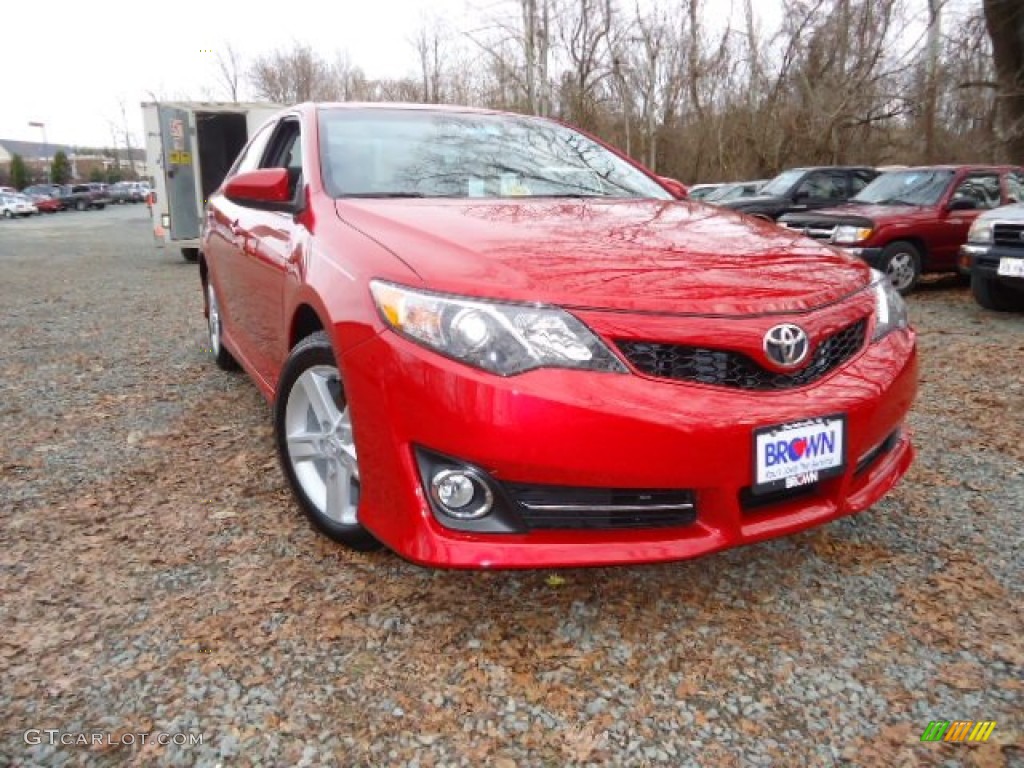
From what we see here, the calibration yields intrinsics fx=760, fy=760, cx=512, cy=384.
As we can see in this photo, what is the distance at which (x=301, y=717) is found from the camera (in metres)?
1.75

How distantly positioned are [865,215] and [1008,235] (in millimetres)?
2069

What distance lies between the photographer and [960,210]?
27.9 ft

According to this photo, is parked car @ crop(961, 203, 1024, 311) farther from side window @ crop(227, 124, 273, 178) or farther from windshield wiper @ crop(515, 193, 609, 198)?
side window @ crop(227, 124, 273, 178)

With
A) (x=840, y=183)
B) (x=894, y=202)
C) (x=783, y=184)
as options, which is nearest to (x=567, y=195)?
(x=894, y=202)

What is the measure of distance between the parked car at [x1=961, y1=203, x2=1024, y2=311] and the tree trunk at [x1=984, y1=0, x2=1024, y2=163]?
435 inches

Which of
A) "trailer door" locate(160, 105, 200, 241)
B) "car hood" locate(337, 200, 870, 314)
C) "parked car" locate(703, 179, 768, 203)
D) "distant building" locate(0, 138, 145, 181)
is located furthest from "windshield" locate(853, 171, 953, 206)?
"distant building" locate(0, 138, 145, 181)

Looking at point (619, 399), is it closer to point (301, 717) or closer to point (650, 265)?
point (650, 265)

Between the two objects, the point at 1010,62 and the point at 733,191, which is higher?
the point at 1010,62

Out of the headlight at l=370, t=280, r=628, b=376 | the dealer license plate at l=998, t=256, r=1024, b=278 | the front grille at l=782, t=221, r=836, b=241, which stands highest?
the front grille at l=782, t=221, r=836, b=241

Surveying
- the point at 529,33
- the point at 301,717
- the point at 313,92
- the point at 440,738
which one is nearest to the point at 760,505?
the point at 440,738

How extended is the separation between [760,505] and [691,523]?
0.22 meters

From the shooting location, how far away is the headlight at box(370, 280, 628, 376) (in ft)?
5.82

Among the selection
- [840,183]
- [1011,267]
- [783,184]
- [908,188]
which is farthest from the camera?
[783,184]

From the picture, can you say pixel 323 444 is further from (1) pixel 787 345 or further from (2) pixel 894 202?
(2) pixel 894 202
